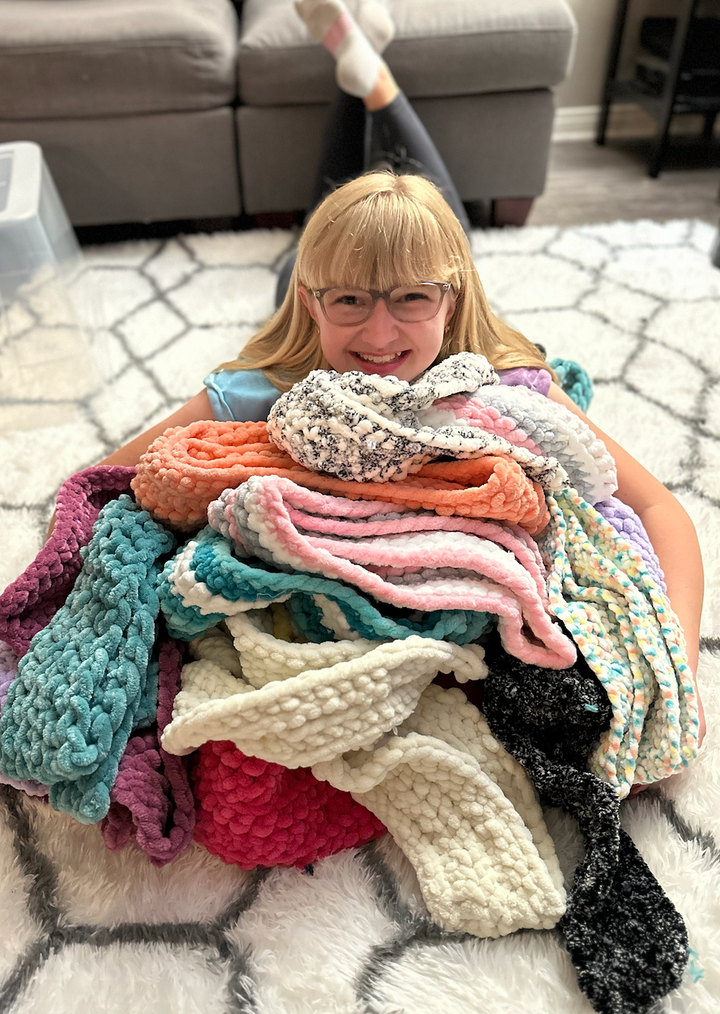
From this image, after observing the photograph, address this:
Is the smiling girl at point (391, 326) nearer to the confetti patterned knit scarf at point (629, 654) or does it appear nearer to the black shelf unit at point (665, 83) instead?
the confetti patterned knit scarf at point (629, 654)

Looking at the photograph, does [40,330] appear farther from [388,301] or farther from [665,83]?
[665,83]

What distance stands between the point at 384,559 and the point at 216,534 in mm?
176

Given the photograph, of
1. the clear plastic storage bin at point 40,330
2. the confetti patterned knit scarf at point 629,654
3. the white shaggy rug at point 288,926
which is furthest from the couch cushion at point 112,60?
the confetti patterned knit scarf at point 629,654

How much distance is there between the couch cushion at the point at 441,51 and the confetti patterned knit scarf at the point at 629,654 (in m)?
1.32

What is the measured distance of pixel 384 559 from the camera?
2.40 feet

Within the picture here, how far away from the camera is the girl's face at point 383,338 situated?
783 millimetres

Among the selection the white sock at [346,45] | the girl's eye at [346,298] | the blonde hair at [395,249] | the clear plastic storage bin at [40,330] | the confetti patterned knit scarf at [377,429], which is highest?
the white sock at [346,45]

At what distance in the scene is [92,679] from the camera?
0.69m

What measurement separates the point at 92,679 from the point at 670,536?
0.63m

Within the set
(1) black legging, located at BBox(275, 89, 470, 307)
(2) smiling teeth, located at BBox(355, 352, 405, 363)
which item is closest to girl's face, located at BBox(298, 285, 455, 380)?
(2) smiling teeth, located at BBox(355, 352, 405, 363)

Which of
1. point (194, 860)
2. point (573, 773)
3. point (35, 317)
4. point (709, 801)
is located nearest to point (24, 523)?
point (35, 317)

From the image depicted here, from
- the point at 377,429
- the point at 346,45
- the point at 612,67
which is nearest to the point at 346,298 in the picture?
the point at 377,429

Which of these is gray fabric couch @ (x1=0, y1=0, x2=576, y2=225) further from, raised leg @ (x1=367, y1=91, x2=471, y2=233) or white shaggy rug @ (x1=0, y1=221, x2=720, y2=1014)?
Result: white shaggy rug @ (x1=0, y1=221, x2=720, y2=1014)

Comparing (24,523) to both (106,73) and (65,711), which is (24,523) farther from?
(106,73)
